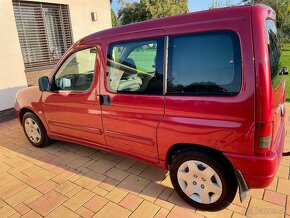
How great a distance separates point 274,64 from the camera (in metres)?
2.23

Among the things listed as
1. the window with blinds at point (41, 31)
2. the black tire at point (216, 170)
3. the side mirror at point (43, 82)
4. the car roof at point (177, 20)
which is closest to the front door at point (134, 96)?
the car roof at point (177, 20)

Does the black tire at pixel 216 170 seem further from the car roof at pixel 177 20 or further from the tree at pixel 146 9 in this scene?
the tree at pixel 146 9

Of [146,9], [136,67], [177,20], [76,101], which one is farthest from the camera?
[146,9]

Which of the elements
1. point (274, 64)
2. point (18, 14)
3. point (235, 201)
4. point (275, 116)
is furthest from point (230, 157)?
→ point (18, 14)

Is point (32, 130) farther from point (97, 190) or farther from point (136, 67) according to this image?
point (136, 67)

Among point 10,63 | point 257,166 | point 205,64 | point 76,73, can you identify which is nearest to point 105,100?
point 76,73

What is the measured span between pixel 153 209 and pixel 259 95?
5.08 feet

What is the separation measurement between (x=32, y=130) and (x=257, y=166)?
3.63 m

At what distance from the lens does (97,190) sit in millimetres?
2973

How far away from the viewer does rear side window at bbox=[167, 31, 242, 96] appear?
6.74 ft

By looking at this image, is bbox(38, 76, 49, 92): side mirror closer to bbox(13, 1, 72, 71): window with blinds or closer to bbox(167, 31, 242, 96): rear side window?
bbox(167, 31, 242, 96): rear side window

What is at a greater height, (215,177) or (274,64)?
(274,64)

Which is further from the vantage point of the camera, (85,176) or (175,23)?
(85,176)

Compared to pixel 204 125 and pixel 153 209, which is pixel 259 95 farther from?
pixel 153 209
